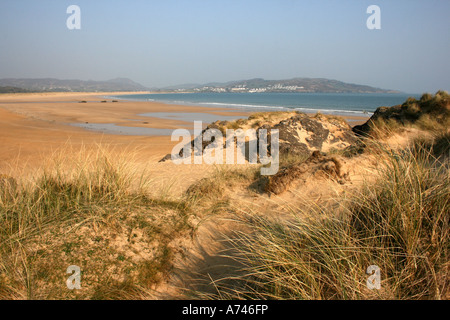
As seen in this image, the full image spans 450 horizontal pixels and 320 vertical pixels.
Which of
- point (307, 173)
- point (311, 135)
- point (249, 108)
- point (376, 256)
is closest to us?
point (376, 256)

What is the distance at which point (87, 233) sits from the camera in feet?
11.1

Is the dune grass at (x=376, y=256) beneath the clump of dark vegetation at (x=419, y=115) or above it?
beneath

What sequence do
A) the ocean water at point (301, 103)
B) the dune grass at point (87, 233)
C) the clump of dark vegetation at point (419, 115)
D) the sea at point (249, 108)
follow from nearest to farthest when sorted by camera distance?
1. the dune grass at point (87, 233)
2. the clump of dark vegetation at point (419, 115)
3. the sea at point (249, 108)
4. the ocean water at point (301, 103)

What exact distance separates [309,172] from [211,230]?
2252mm

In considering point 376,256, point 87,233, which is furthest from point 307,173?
point 87,233

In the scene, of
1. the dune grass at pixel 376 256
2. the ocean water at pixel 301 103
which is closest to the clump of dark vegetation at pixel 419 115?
the dune grass at pixel 376 256

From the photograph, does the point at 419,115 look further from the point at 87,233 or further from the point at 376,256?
the point at 87,233

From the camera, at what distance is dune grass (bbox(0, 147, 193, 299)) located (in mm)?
2834

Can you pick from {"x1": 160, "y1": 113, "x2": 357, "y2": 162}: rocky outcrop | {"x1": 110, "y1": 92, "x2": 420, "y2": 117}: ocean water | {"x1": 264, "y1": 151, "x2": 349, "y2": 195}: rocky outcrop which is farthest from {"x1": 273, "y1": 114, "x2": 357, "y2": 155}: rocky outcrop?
{"x1": 110, "y1": 92, "x2": 420, "y2": 117}: ocean water

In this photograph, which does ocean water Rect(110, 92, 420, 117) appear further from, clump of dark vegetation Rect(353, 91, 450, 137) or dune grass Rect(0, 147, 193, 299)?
dune grass Rect(0, 147, 193, 299)

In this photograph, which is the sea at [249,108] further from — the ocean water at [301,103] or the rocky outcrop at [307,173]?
the rocky outcrop at [307,173]

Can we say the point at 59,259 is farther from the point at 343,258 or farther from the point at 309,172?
the point at 309,172

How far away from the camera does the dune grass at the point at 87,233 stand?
2834 mm

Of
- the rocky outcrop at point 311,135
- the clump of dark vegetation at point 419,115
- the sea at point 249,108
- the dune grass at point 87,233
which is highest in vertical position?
the sea at point 249,108
